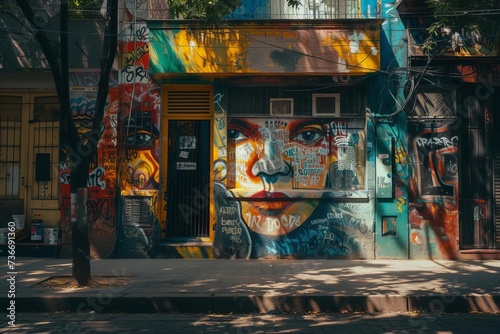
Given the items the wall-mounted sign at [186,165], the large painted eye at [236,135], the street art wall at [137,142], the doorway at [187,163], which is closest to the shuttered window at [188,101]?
the doorway at [187,163]

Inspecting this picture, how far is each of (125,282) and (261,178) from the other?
4036 mm

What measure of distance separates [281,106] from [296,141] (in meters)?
0.85

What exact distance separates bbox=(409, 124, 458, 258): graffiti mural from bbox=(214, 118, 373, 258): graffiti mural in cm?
108

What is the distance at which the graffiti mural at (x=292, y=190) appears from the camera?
38.8 feet

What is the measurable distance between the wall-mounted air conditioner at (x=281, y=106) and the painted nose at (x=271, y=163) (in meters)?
0.70

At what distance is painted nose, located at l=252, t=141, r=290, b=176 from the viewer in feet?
39.7

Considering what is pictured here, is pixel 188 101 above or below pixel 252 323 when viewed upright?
above

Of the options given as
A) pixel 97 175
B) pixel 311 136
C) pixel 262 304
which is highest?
pixel 311 136

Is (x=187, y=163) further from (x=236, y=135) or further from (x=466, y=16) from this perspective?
(x=466, y=16)

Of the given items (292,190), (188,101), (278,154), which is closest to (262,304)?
(292,190)

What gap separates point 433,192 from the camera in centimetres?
1186

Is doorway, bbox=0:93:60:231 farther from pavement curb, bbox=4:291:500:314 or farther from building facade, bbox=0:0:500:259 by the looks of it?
pavement curb, bbox=4:291:500:314

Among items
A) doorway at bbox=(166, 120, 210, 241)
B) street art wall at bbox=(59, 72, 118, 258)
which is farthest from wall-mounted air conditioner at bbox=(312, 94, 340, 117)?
street art wall at bbox=(59, 72, 118, 258)

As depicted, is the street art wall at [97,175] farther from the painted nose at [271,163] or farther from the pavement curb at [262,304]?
the pavement curb at [262,304]
